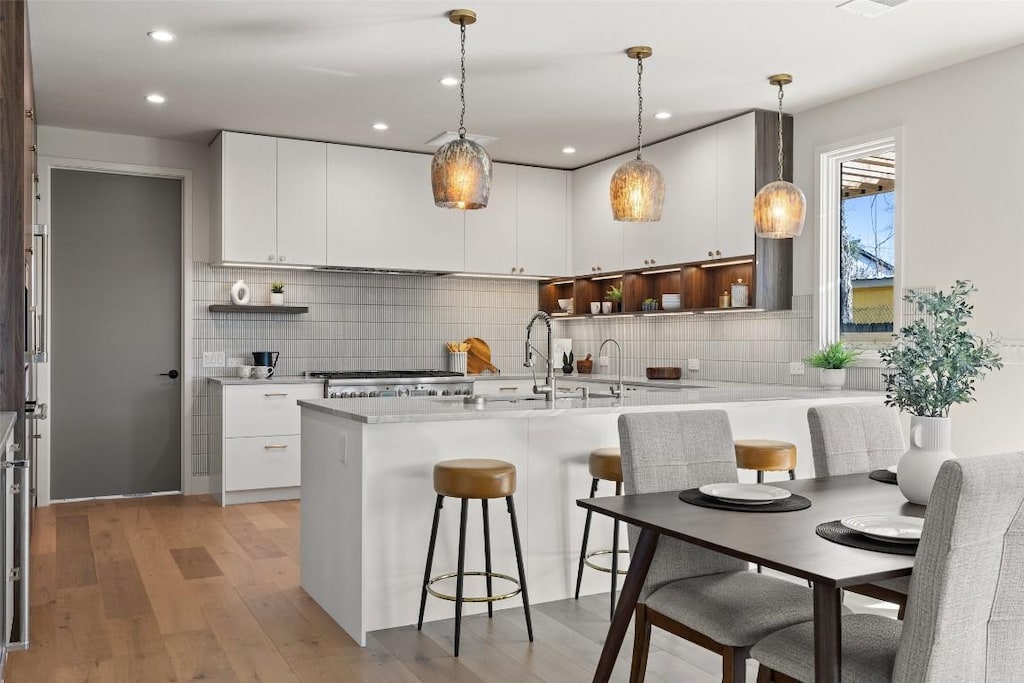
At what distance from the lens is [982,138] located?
169 inches

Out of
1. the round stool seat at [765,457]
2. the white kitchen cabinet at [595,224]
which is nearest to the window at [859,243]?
the round stool seat at [765,457]

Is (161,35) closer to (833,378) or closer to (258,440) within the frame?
(258,440)

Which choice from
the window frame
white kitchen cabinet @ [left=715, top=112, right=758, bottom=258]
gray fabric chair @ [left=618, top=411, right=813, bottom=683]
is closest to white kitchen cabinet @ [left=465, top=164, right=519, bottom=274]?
white kitchen cabinet @ [left=715, top=112, right=758, bottom=258]

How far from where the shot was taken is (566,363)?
7.14 metres

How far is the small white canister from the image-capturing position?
5.45 m

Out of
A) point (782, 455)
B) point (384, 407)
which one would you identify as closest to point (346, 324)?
point (384, 407)

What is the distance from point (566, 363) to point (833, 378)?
2.66 metres

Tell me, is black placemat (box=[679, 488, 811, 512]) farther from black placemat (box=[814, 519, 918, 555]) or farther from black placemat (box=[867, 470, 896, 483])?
black placemat (box=[867, 470, 896, 483])

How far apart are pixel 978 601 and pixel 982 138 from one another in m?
3.37

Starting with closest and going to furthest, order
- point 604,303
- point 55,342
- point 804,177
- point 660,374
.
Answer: point 804,177 → point 55,342 → point 660,374 → point 604,303

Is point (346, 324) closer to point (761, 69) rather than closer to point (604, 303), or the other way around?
point (604, 303)

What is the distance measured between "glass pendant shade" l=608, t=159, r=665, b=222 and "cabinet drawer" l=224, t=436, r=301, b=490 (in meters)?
3.08

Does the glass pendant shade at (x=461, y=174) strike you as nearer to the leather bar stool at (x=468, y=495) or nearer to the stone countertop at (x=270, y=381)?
Result: the leather bar stool at (x=468, y=495)

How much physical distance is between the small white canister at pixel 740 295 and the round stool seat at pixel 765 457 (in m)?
1.80
